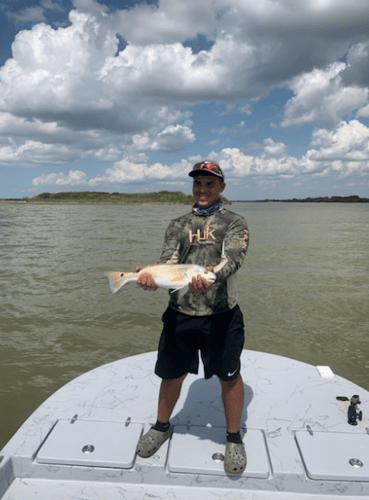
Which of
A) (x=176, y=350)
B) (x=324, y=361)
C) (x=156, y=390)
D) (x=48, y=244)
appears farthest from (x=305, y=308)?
(x=48, y=244)

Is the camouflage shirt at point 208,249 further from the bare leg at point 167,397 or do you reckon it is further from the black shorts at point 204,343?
the bare leg at point 167,397

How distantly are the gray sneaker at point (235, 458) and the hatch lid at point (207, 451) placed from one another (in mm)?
48

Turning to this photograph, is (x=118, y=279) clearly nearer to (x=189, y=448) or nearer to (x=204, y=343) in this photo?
(x=204, y=343)

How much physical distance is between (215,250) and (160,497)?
201cm

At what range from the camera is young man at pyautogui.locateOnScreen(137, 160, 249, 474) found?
3.02 m

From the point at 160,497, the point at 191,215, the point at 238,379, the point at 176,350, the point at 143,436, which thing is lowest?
the point at 160,497

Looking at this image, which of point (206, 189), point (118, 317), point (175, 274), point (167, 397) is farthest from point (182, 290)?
point (118, 317)

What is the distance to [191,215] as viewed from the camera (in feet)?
10.4

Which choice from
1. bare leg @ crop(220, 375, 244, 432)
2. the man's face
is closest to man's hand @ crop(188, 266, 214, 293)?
the man's face

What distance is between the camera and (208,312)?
302cm

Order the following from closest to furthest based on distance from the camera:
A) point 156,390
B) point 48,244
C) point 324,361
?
1. point 156,390
2. point 324,361
3. point 48,244

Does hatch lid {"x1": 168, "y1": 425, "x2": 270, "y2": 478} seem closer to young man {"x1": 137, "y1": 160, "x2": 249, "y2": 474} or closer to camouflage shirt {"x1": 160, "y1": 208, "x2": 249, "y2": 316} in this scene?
young man {"x1": 137, "y1": 160, "x2": 249, "y2": 474}

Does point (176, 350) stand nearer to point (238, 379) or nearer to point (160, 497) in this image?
point (238, 379)

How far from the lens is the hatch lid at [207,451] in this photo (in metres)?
2.95
